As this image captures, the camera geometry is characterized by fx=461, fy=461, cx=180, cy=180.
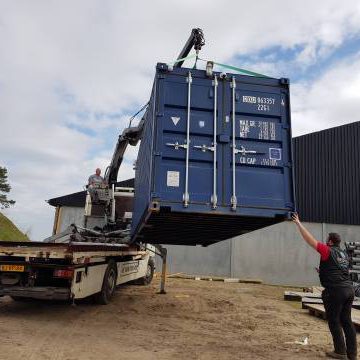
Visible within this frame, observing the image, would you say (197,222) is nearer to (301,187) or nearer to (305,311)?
(305,311)

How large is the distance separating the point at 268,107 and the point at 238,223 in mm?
2102

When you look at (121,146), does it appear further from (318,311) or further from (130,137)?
(318,311)

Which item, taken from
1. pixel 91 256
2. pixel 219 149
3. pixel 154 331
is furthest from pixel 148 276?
pixel 219 149

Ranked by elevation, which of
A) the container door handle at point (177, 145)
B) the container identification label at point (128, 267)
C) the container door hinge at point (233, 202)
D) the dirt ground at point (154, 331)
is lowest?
the dirt ground at point (154, 331)

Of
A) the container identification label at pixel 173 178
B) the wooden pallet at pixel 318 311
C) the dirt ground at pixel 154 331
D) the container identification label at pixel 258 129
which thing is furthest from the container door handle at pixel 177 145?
the wooden pallet at pixel 318 311

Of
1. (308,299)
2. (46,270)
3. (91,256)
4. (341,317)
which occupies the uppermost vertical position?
(91,256)

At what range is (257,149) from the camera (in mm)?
7637

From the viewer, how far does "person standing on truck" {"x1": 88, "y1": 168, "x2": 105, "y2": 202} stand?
1368 centimetres

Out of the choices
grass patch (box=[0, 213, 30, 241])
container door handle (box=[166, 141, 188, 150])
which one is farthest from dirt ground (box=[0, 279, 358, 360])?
grass patch (box=[0, 213, 30, 241])

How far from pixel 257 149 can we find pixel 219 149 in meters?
0.65

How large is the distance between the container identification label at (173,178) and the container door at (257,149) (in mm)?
784

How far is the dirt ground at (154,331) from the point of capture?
6289mm

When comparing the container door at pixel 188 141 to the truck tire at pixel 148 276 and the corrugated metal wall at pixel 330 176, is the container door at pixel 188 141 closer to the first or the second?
the truck tire at pixel 148 276

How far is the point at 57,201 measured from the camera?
2475 centimetres
